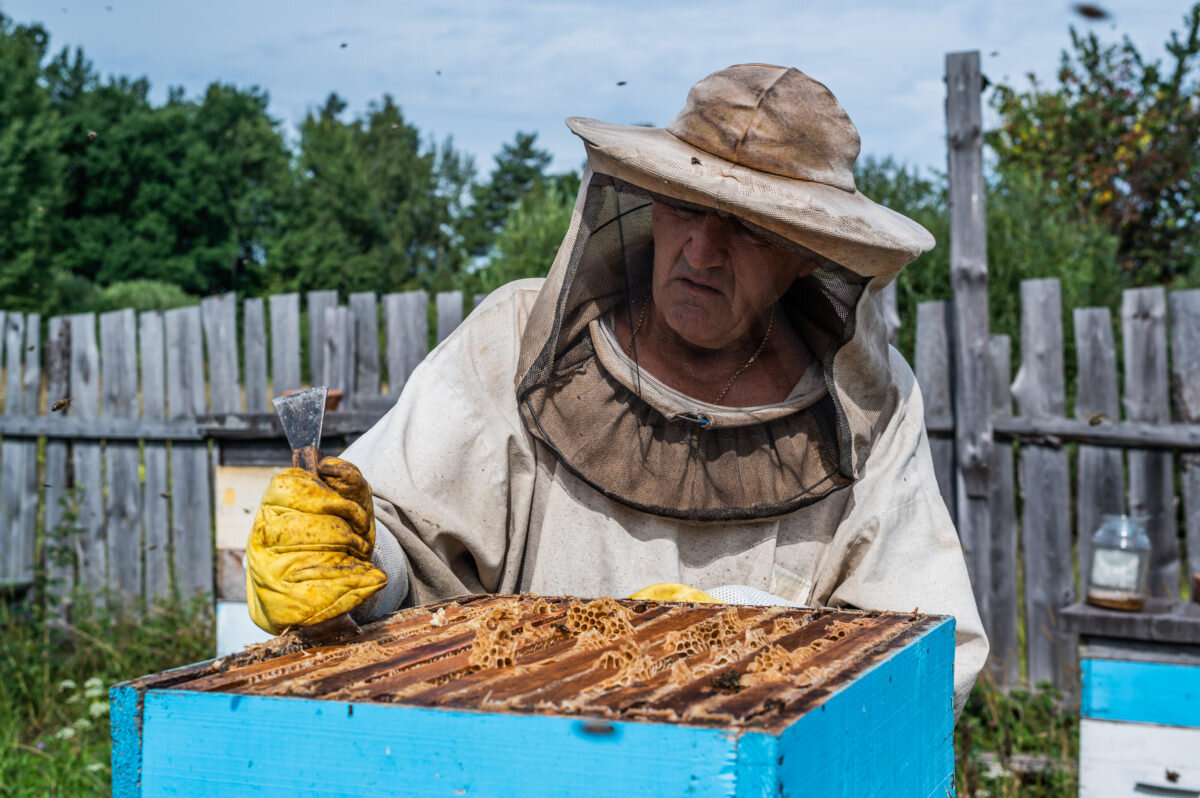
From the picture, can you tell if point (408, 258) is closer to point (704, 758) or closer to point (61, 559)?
point (61, 559)

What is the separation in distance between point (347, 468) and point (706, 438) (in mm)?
841

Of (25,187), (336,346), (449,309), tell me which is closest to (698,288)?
(449,309)

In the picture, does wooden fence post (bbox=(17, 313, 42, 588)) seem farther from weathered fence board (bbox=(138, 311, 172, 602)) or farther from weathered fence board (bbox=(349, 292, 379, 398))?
weathered fence board (bbox=(349, 292, 379, 398))

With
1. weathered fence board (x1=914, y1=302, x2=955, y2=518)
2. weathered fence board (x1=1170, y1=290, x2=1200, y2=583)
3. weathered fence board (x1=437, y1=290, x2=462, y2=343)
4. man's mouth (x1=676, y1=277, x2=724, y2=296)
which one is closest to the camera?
man's mouth (x1=676, y1=277, x2=724, y2=296)

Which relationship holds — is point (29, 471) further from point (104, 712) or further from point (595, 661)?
point (595, 661)

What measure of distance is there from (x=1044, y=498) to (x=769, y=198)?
3.69 m

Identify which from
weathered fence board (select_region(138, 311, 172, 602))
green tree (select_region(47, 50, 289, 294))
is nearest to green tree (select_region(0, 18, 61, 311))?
green tree (select_region(47, 50, 289, 294))

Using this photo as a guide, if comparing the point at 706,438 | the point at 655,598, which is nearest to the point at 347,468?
the point at 655,598

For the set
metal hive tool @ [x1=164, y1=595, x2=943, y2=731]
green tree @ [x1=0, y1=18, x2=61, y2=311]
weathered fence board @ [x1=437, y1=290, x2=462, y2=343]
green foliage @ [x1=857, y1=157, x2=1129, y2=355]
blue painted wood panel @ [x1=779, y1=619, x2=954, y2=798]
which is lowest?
blue painted wood panel @ [x1=779, y1=619, x2=954, y2=798]

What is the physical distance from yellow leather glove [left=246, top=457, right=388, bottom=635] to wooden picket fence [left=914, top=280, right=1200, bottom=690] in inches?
152

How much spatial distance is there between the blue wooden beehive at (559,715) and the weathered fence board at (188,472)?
5188 millimetres

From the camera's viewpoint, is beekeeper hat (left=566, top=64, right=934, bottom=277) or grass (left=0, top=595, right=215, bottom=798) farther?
grass (left=0, top=595, right=215, bottom=798)

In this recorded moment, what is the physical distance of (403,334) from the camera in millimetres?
5758

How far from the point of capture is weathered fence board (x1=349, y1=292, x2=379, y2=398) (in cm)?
580
